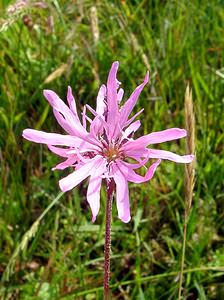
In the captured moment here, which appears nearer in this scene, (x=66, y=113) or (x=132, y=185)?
(x=66, y=113)

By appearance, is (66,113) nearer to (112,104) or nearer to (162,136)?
(112,104)

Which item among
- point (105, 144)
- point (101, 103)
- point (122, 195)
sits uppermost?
point (101, 103)

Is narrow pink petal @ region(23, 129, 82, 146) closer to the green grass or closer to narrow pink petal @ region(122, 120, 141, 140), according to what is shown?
narrow pink petal @ region(122, 120, 141, 140)

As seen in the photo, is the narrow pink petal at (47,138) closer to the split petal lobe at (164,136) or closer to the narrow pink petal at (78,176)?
the narrow pink petal at (78,176)

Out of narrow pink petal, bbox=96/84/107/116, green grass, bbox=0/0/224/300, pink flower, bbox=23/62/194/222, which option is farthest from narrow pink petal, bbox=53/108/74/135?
green grass, bbox=0/0/224/300

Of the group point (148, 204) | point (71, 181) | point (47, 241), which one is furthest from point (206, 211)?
point (71, 181)

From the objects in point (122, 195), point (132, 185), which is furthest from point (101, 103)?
point (132, 185)
